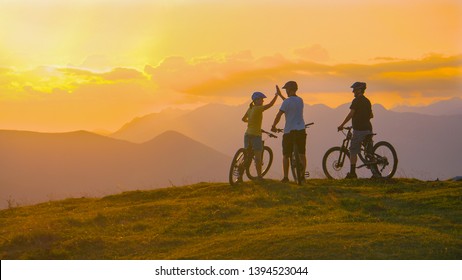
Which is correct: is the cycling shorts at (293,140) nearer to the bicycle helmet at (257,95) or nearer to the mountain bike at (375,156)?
the bicycle helmet at (257,95)

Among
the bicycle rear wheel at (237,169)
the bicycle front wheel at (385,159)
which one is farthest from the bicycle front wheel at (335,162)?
the bicycle rear wheel at (237,169)

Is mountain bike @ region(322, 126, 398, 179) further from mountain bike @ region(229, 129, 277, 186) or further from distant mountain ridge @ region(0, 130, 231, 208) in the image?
distant mountain ridge @ region(0, 130, 231, 208)

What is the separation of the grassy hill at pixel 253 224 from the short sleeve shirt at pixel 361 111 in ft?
5.72

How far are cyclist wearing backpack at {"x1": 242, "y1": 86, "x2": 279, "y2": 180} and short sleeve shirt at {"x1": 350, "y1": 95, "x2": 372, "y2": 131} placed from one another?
8.54 ft

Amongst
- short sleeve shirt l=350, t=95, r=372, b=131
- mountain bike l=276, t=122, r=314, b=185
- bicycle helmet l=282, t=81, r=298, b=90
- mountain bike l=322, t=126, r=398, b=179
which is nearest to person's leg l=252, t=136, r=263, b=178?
mountain bike l=276, t=122, r=314, b=185

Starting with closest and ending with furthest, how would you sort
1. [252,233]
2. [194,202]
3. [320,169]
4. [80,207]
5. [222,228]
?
[252,233] → [222,228] → [194,202] → [80,207] → [320,169]

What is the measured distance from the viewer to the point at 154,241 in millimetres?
13453

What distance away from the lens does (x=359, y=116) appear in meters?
19.6

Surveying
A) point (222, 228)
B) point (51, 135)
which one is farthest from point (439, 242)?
point (51, 135)

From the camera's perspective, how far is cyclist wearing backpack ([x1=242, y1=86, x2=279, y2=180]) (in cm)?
1861

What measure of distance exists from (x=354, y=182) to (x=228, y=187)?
374 centimetres

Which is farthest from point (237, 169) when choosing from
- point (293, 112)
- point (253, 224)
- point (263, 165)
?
point (253, 224)

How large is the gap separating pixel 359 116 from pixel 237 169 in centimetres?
392

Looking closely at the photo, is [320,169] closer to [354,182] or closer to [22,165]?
[354,182]
